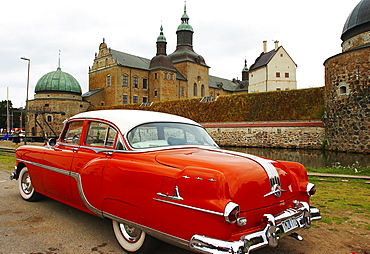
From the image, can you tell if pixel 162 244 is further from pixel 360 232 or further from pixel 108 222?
pixel 360 232

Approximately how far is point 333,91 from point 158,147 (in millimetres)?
22369

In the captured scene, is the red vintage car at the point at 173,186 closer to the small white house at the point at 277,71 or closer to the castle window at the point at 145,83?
the small white house at the point at 277,71

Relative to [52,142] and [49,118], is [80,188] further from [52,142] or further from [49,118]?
[49,118]

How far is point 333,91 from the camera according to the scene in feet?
73.6

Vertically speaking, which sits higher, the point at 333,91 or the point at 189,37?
the point at 189,37

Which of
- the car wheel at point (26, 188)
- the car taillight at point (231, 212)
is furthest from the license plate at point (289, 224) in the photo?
the car wheel at point (26, 188)

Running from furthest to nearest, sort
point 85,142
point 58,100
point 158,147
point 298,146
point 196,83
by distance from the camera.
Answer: point 196,83 < point 58,100 < point 298,146 < point 85,142 < point 158,147

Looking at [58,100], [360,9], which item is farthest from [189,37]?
[360,9]

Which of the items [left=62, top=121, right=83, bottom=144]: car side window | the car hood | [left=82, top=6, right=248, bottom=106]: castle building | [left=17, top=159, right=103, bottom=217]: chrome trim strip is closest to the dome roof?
the car hood

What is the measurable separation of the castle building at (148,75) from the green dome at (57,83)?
139 inches

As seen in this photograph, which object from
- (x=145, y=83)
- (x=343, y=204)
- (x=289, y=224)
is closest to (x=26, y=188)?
(x=289, y=224)

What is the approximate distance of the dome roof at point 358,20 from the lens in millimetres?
23281

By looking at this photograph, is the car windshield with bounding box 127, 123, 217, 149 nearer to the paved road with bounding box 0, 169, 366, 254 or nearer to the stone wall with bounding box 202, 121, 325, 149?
the paved road with bounding box 0, 169, 366, 254

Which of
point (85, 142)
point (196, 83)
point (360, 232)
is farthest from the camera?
point (196, 83)
